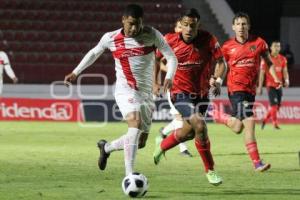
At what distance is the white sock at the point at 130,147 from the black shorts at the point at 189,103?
1.26m

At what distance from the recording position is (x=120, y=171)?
37.3ft

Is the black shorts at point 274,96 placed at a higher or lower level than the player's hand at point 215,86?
lower

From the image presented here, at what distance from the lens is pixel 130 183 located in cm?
859

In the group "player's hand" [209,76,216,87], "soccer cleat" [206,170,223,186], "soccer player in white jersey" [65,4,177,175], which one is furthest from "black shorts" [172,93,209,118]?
"soccer player in white jersey" [65,4,177,175]

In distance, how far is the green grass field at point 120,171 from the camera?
9047 mm

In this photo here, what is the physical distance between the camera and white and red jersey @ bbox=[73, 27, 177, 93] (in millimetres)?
9297

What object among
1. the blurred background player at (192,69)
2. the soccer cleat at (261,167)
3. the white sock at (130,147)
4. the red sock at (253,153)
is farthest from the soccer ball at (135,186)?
the red sock at (253,153)

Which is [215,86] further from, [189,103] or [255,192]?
[255,192]

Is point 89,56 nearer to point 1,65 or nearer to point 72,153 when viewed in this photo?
point 72,153

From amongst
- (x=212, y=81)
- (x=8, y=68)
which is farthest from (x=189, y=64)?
(x=8, y=68)

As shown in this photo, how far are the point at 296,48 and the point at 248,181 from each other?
25472mm

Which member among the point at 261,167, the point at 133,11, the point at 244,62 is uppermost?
the point at 133,11

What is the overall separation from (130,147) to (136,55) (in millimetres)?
1014

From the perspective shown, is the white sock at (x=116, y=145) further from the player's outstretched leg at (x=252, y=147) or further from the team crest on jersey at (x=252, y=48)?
the team crest on jersey at (x=252, y=48)
